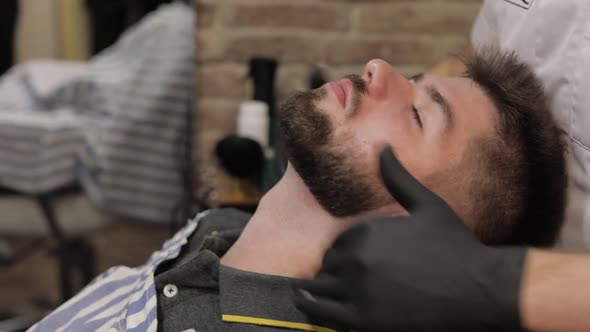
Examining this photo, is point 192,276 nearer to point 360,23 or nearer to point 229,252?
point 229,252

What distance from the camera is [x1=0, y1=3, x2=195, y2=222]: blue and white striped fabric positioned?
5.76 ft

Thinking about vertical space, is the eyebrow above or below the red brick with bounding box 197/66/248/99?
above

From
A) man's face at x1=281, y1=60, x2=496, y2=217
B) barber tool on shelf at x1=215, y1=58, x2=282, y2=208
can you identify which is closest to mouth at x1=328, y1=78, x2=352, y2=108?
man's face at x1=281, y1=60, x2=496, y2=217

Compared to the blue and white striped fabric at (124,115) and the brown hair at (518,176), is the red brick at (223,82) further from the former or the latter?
the brown hair at (518,176)

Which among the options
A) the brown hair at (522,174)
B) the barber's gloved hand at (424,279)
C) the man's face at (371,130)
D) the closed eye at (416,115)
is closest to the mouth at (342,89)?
the man's face at (371,130)

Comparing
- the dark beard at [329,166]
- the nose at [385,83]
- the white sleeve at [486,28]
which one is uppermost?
the white sleeve at [486,28]

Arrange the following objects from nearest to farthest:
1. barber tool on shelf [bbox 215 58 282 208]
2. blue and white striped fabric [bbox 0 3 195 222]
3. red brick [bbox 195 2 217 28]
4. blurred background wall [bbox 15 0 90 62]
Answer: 1. barber tool on shelf [bbox 215 58 282 208]
2. red brick [bbox 195 2 217 28]
3. blue and white striped fabric [bbox 0 3 195 222]
4. blurred background wall [bbox 15 0 90 62]

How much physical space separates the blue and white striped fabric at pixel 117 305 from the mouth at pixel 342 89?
39cm

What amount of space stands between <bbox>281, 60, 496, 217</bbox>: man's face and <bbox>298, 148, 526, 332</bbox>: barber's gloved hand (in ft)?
0.73

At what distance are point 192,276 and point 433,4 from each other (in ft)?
3.68

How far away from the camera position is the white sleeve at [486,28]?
1.08 meters

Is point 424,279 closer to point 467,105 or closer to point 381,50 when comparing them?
point 467,105

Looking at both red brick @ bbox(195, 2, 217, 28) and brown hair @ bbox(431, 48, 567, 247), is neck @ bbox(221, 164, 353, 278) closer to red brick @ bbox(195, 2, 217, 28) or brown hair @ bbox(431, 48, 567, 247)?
brown hair @ bbox(431, 48, 567, 247)

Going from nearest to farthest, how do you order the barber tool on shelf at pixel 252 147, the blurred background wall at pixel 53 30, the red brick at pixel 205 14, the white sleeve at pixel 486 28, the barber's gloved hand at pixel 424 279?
the barber's gloved hand at pixel 424 279, the white sleeve at pixel 486 28, the barber tool on shelf at pixel 252 147, the red brick at pixel 205 14, the blurred background wall at pixel 53 30
